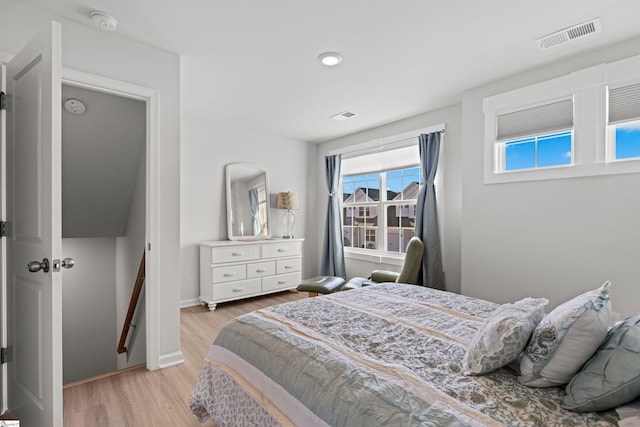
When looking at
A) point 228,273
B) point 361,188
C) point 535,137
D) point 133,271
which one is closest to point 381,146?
point 361,188

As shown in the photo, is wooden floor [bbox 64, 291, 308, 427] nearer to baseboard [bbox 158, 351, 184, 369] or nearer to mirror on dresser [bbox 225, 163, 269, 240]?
baseboard [bbox 158, 351, 184, 369]

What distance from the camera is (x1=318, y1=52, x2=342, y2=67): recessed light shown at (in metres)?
2.51

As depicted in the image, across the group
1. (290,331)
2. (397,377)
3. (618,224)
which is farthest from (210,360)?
(618,224)

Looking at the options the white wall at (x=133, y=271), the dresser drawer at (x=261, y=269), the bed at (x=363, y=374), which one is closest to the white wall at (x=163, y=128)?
the white wall at (x=133, y=271)

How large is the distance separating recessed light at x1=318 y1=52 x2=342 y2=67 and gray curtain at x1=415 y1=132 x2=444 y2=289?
1727 mm

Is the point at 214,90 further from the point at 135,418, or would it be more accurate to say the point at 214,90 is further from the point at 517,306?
the point at 517,306

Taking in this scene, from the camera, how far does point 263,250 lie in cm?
449

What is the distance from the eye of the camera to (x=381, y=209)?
4.68 meters

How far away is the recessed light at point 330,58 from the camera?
2.51 m

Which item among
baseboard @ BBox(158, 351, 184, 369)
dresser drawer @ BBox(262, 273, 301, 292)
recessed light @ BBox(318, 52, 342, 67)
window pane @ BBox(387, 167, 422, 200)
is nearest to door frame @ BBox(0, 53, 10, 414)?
baseboard @ BBox(158, 351, 184, 369)

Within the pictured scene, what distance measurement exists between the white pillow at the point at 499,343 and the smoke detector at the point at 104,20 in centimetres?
285

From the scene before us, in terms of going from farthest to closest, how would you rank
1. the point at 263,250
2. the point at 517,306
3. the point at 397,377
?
1. the point at 263,250
2. the point at 517,306
3. the point at 397,377

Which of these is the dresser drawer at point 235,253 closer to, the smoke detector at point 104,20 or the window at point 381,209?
the window at point 381,209

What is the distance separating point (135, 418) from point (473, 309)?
2.20m
